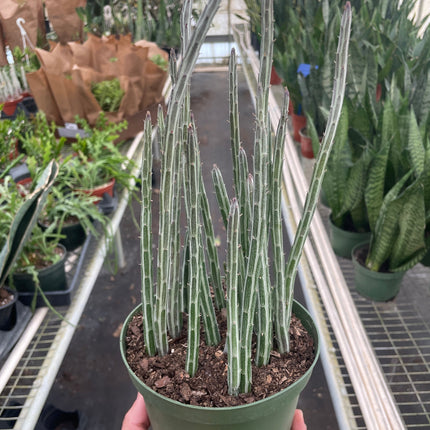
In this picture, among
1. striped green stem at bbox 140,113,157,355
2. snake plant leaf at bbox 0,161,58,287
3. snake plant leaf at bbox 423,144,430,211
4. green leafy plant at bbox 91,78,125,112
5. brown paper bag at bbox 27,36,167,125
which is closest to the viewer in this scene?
striped green stem at bbox 140,113,157,355

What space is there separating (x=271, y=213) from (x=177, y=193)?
0.34ft

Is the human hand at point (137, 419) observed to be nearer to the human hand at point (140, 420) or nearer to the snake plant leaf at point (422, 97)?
the human hand at point (140, 420)

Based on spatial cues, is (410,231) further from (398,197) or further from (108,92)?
(108,92)

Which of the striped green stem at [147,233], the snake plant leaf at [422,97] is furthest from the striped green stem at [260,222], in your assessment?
the snake plant leaf at [422,97]

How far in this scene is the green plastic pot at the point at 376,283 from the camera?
1005 millimetres

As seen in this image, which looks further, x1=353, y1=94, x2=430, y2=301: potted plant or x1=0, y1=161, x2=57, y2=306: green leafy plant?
x1=353, y1=94, x2=430, y2=301: potted plant

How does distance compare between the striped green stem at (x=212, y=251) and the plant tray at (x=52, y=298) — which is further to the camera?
the plant tray at (x=52, y=298)

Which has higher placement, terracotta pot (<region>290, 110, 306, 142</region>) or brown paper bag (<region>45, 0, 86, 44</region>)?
brown paper bag (<region>45, 0, 86, 44</region>)

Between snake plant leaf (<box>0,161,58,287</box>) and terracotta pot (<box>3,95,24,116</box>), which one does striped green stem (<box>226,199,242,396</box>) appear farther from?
terracotta pot (<box>3,95,24,116</box>)

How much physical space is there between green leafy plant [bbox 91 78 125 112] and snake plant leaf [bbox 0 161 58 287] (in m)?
0.89

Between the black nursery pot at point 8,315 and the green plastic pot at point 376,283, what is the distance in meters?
0.80

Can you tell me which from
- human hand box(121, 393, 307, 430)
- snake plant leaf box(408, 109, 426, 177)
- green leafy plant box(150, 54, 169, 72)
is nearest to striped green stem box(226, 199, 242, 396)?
human hand box(121, 393, 307, 430)

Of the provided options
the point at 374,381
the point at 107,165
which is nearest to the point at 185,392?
the point at 374,381

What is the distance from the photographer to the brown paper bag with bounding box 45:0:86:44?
5.77ft
